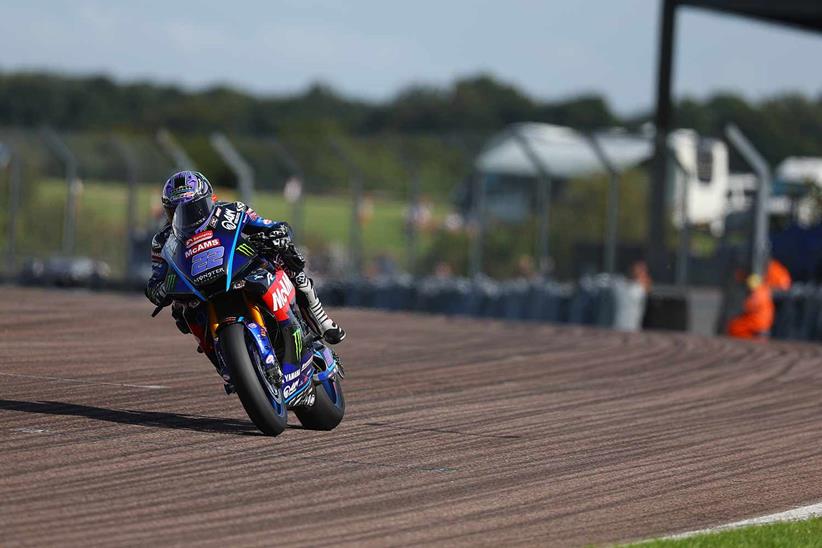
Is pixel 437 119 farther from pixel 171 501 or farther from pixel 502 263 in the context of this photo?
pixel 171 501

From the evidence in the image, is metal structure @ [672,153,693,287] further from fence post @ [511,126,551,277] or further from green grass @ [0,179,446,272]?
green grass @ [0,179,446,272]

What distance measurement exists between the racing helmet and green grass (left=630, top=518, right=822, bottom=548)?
3306mm

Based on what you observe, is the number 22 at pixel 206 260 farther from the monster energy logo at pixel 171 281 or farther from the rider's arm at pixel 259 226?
the rider's arm at pixel 259 226

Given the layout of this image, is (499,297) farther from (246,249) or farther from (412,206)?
(246,249)

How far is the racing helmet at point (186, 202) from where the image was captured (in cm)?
876

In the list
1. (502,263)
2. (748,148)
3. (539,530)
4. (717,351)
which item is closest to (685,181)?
(748,148)

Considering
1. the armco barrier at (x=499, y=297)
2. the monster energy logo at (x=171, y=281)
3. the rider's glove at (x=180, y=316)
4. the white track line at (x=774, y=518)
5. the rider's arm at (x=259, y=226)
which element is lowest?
the armco barrier at (x=499, y=297)

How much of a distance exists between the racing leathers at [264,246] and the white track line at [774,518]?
2.93m

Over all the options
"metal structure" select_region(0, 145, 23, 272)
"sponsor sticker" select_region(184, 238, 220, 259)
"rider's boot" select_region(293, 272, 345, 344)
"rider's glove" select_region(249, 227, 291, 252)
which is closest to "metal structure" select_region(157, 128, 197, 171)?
"metal structure" select_region(0, 145, 23, 272)

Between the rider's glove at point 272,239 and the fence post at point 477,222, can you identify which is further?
the fence post at point 477,222

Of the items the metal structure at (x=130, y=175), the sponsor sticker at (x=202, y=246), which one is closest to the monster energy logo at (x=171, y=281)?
the sponsor sticker at (x=202, y=246)

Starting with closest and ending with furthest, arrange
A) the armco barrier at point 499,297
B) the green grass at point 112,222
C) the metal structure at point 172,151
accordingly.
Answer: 1. the armco barrier at point 499,297
2. the metal structure at point 172,151
3. the green grass at point 112,222

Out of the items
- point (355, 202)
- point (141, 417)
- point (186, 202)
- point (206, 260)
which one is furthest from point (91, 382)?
point (355, 202)

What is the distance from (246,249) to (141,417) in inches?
59.1
